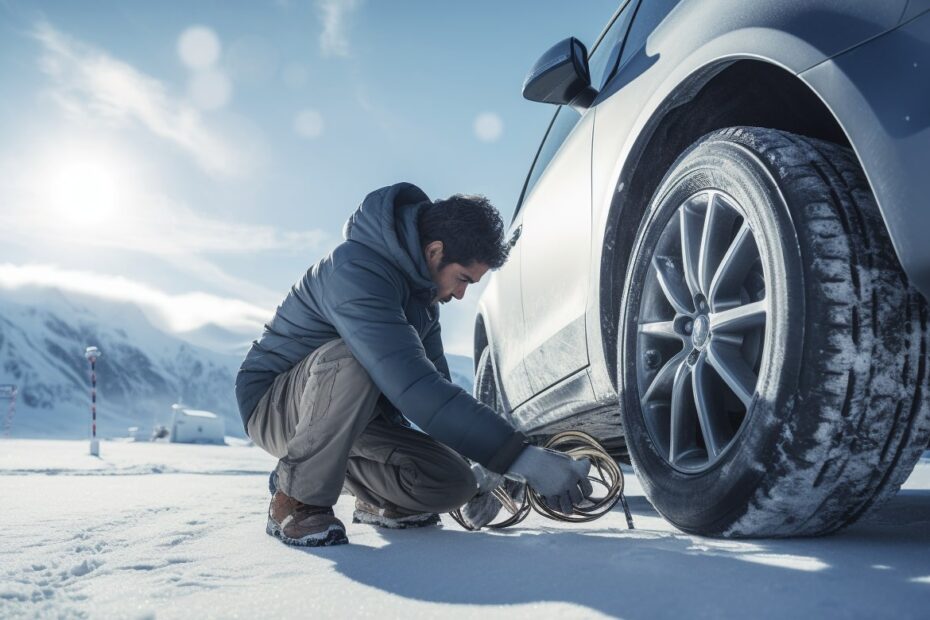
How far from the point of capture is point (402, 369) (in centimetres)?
164

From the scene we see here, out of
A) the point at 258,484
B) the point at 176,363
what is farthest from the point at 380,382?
the point at 176,363

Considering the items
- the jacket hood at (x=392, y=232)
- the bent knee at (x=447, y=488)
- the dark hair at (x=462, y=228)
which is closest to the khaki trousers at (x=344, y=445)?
the bent knee at (x=447, y=488)

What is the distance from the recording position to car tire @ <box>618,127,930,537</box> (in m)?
1.16

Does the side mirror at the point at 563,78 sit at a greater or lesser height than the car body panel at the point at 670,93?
greater

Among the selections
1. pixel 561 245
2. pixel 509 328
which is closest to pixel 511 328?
pixel 509 328

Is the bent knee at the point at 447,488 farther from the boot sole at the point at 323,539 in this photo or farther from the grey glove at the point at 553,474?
the grey glove at the point at 553,474

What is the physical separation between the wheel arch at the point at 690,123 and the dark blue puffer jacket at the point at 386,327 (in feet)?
1.69

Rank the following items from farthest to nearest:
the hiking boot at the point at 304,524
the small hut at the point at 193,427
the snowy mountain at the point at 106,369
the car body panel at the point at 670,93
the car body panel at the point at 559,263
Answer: the snowy mountain at the point at 106,369
the small hut at the point at 193,427
the car body panel at the point at 559,263
the hiking boot at the point at 304,524
the car body panel at the point at 670,93

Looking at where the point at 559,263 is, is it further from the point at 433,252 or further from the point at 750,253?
the point at 750,253

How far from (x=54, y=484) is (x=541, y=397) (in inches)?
115

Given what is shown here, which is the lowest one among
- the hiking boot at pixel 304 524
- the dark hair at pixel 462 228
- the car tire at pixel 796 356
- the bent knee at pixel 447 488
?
the hiking boot at pixel 304 524

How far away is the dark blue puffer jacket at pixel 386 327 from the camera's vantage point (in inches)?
61.7

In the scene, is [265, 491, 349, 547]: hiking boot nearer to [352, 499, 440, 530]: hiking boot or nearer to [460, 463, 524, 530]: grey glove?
[352, 499, 440, 530]: hiking boot

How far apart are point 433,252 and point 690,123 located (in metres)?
0.77
